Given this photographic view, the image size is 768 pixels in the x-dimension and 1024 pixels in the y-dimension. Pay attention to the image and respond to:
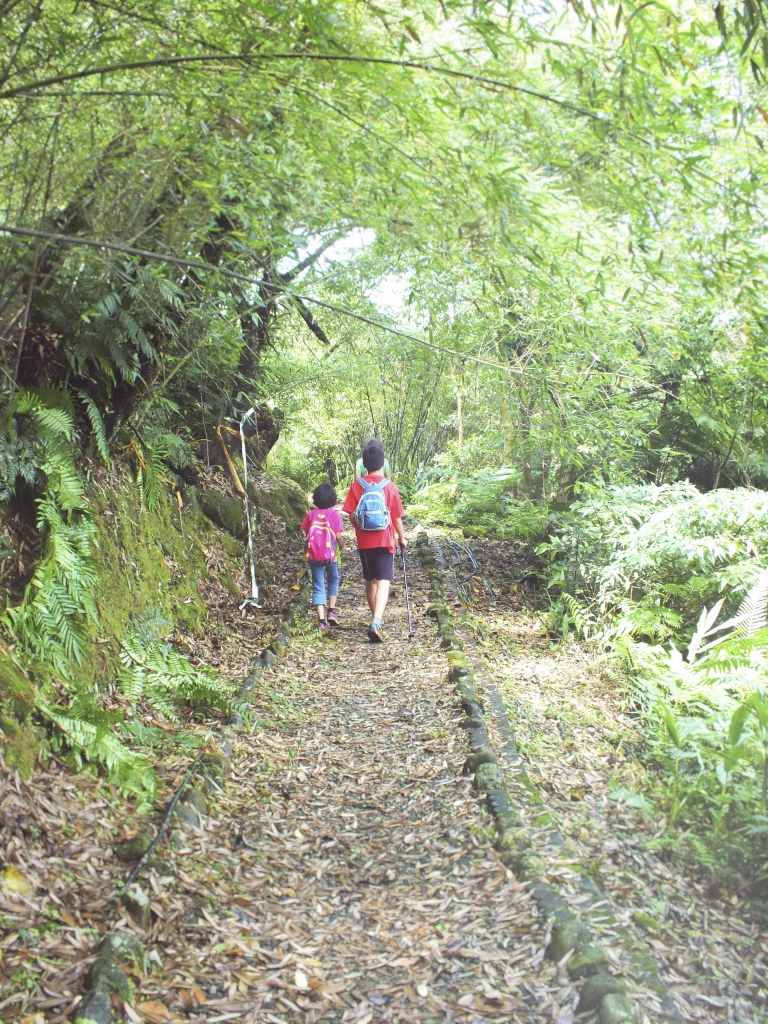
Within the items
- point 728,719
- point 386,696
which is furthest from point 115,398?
point 728,719

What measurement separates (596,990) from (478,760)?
1.73 meters

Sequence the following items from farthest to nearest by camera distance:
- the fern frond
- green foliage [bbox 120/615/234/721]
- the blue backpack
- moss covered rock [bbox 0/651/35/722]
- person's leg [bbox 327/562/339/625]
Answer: person's leg [bbox 327/562/339/625], the blue backpack, the fern frond, green foliage [bbox 120/615/234/721], moss covered rock [bbox 0/651/35/722]

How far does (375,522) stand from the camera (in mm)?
6652

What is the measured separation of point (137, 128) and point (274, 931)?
405cm

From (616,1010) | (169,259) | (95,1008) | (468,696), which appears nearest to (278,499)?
(468,696)

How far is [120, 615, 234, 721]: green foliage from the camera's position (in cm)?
448

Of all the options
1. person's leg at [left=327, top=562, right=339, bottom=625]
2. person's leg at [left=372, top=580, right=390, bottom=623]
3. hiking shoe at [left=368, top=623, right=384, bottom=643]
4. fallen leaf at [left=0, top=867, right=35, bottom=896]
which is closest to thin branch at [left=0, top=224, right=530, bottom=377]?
fallen leaf at [left=0, top=867, right=35, bottom=896]

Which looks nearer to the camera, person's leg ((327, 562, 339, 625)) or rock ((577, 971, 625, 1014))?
rock ((577, 971, 625, 1014))

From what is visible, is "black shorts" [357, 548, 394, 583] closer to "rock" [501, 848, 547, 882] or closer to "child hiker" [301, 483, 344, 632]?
"child hiker" [301, 483, 344, 632]

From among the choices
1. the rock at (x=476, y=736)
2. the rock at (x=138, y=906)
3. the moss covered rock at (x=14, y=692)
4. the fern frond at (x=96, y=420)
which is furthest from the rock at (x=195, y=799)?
the fern frond at (x=96, y=420)

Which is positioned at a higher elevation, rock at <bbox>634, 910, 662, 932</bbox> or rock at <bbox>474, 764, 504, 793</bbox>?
rock at <bbox>474, 764, 504, 793</bbox>

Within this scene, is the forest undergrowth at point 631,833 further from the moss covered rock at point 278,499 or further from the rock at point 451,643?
the moss covered rock at point 278,499

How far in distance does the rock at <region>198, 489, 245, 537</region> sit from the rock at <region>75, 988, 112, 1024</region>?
19.1 feet

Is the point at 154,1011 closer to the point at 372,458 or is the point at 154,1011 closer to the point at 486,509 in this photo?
the point at 372,458
